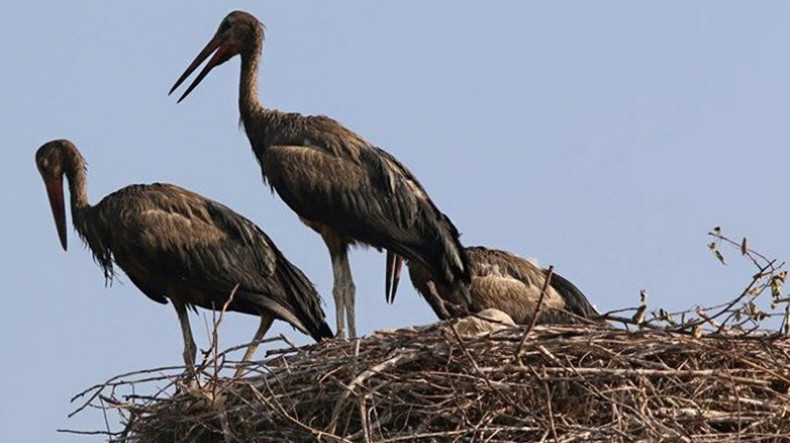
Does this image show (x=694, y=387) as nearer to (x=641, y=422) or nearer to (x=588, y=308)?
(x=641, y=422)

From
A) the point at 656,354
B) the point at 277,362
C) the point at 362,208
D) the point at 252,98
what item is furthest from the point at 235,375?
the point at 252,98

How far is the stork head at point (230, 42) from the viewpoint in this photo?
59.3 feet

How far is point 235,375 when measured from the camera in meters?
13.2

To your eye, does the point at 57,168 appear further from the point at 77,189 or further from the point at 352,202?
the point at 352,202

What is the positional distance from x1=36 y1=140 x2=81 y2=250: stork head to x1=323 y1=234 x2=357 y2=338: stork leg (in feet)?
6.91

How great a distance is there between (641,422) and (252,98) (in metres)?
6.27

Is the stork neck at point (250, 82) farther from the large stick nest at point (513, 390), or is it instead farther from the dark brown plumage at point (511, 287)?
the large stick nest at point (513, 390)

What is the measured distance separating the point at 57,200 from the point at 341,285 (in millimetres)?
2471

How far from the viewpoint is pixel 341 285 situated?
54.8 ft

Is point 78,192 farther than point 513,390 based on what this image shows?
Yes

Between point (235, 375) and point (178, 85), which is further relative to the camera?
point (178, 85)

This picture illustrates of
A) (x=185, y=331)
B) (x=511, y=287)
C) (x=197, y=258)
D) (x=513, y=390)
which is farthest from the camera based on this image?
(x=511, y=287)

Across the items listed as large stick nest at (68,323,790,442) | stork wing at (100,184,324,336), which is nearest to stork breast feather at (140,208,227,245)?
stork wing at (100,184,324,336)

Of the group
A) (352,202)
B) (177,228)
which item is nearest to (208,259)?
(177,228)
